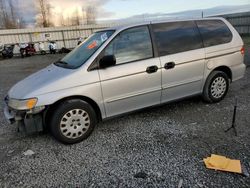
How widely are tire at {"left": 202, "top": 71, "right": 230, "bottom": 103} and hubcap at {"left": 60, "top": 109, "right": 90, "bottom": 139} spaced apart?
2.64m

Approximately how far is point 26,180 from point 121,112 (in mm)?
1822

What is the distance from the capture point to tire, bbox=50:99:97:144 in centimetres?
356

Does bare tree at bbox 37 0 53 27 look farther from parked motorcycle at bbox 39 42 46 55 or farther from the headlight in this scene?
the headlight

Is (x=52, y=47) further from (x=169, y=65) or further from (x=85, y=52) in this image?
(x=169, y=65)

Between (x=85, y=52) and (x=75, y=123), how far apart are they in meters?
1.29

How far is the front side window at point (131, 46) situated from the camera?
12.8 ft

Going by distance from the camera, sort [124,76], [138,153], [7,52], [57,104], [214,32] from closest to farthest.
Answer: [138,153]
[57,104]
[124,76]
[214,32]
[7,52]

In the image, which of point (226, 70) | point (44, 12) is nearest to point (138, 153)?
point (226, 70)

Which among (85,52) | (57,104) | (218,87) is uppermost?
(85,52)

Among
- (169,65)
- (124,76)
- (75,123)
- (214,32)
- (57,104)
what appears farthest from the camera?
(214,32)

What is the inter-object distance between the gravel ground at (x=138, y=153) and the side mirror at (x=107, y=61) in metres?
1.21

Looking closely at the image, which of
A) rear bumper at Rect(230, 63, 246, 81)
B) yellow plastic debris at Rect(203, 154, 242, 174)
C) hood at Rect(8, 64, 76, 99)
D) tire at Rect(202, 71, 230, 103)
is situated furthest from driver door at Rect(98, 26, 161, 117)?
rear bumper at Rect(230, 63, 246, 81)

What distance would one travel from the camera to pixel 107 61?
12.1 feet

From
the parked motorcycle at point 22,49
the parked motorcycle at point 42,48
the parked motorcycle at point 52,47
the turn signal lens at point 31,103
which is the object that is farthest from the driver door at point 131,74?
the parked motorcycle at point 42,48
